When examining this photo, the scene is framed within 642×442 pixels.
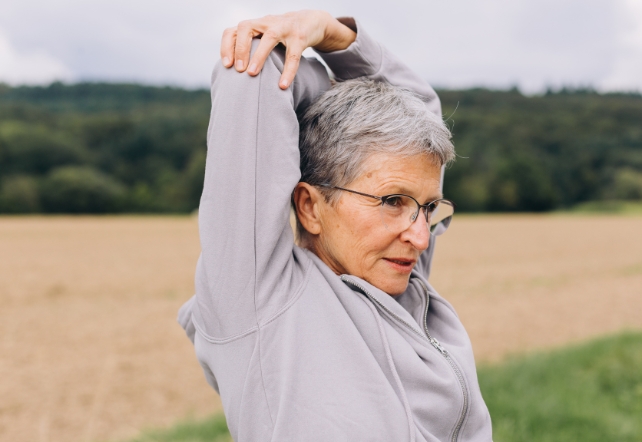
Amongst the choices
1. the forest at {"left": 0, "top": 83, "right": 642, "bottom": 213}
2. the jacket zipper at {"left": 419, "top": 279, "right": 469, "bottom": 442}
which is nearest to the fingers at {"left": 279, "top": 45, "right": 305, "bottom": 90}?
the jacket zipper at {"left": 419, "top": 279, "right": 469, "bottom": 442}

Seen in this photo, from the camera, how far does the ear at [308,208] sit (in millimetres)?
1835

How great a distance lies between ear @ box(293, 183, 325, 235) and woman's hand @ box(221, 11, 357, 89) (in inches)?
14.4

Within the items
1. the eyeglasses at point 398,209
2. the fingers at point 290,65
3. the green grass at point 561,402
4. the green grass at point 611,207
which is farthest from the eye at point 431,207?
the green grass at point 611,207

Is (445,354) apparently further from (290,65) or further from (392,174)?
(290,65)

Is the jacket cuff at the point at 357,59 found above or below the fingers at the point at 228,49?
below

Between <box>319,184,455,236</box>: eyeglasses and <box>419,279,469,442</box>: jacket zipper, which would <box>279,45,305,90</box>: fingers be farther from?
<box>419,279,469,442</box>: jacket zipper

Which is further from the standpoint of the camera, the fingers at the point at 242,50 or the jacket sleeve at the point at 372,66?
the jacket sleeve at the point at 372,66

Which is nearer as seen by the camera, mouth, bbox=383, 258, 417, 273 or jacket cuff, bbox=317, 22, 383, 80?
mouth, bbox=383, 258, 417, 273

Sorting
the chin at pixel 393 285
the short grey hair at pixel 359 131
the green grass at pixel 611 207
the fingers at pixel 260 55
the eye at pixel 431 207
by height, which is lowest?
the green grass at pixel 611 207

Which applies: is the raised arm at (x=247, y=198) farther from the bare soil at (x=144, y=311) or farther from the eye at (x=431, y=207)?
the bare soil at (x=144, y=311)

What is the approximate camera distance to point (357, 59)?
1998 millimetres

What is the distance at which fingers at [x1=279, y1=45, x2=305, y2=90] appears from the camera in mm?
1620

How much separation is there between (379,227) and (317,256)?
235 millimetres

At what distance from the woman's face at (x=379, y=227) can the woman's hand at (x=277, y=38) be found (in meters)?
0.38
